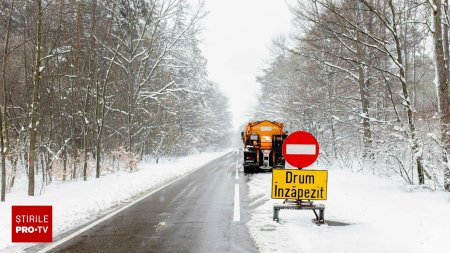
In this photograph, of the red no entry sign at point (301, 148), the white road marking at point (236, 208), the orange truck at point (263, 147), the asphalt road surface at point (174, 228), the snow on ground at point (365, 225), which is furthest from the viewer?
the orange truck at point (263, 147)

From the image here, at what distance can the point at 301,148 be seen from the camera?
7.44m

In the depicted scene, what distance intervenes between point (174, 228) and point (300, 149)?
272cm

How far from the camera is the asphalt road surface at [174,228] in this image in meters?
6.12

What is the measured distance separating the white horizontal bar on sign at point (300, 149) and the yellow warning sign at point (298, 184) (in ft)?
1.39

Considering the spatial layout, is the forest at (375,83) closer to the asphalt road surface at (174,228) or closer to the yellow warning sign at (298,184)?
the yellow warning sign at (298,184)

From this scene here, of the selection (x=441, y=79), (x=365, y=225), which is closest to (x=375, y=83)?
(x=441, y=79)

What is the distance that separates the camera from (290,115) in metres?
30.9

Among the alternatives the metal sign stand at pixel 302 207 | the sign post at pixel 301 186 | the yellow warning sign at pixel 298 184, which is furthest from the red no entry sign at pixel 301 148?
the metal sign stand at pixel 302 207

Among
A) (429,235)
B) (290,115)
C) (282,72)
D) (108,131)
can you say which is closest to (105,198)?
(429,235)

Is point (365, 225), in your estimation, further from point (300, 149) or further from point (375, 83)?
point (375, 83)

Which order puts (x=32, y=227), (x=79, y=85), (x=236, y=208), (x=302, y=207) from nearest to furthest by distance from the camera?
(x=32, y=227)
(x=302, y=207)
(x=236, y=208)
(x=79, y=85)

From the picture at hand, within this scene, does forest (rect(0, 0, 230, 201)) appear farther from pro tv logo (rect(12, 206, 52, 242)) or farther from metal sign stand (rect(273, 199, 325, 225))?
metal sign stand (rect(273, 199, 325, 225))

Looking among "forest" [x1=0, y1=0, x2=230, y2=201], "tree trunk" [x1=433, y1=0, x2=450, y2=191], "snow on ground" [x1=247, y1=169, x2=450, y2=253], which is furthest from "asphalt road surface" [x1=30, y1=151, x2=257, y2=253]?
"forest" [x1=0, y1=0, x2=230, y2=201]

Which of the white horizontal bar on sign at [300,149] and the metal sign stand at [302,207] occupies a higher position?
the white horizontal bar on sign at [300,149]
